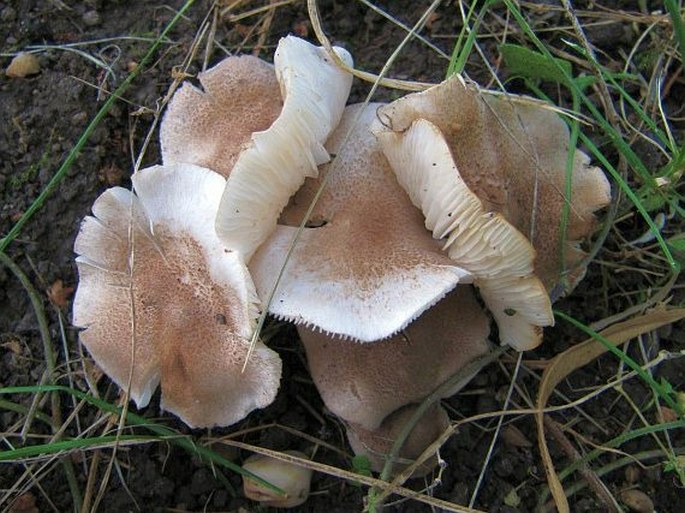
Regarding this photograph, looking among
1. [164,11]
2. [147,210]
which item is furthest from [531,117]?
[164,11]

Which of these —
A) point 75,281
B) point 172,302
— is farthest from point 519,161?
point 75,281

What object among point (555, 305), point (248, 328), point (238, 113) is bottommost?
point (555, 305)

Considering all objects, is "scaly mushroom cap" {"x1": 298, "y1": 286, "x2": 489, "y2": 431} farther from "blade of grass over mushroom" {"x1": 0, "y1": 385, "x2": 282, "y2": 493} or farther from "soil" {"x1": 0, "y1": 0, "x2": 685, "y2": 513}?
"blade of grass over mushroom" {"x1": 0, "y1": 385, "x2": 282, "y2": 493}

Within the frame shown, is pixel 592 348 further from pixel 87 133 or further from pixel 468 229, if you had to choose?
pixel 87 133

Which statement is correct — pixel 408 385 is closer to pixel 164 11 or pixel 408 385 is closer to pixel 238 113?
pixel 238 113

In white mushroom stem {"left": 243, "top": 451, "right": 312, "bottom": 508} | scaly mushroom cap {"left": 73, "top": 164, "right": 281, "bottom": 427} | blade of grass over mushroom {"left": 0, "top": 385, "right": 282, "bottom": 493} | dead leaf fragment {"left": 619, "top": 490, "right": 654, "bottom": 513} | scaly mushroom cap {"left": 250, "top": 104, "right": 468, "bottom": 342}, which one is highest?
scaly mushroom cap {"left": 250, "top": 104, "right": 468, "bottom": 342}

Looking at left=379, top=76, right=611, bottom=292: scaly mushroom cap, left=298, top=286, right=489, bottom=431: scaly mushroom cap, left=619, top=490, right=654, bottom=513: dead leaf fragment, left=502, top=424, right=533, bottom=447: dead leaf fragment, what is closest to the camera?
left=379, top=76, right=611, bottom=292: scaly mushroom cap

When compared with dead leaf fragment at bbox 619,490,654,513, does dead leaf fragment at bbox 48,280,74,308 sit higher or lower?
higher

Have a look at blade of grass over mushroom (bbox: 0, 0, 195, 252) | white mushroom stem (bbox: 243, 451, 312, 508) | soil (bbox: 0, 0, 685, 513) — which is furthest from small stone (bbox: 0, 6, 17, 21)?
white mushroom stem (bbox: 243, 451, 312, 508)
